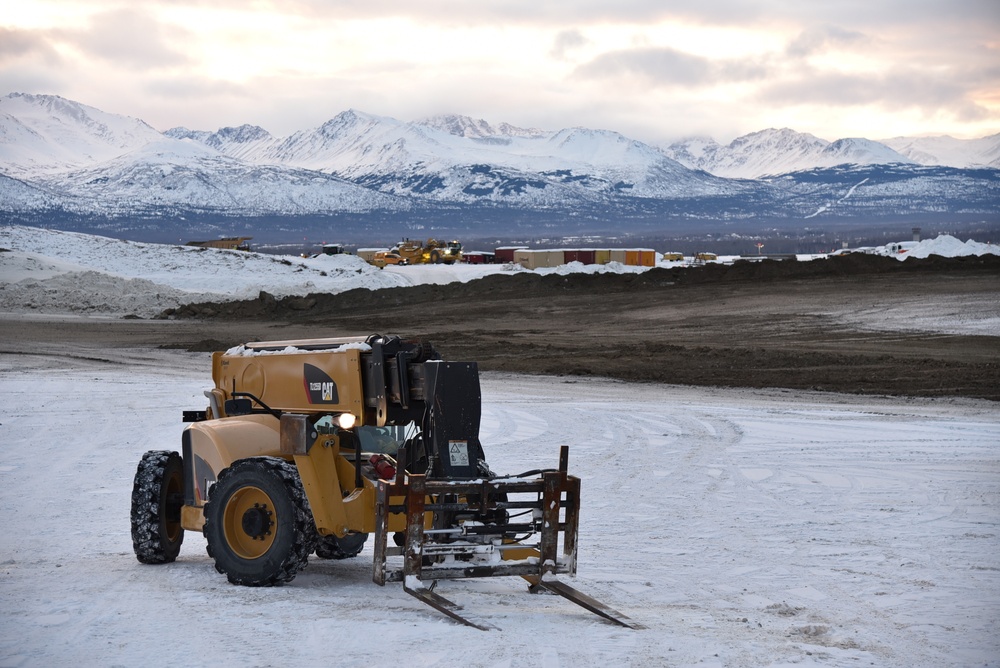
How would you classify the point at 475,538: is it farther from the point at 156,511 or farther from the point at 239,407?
the point at 156,511

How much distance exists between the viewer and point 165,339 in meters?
36.0

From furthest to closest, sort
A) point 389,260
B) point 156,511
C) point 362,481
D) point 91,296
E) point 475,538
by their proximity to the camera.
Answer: point 389,260 < point 91,296 < point 156,511 < point 362,481 < point 475,538

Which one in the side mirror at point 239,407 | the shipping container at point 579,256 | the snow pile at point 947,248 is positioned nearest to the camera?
the side mirror at point 239,407

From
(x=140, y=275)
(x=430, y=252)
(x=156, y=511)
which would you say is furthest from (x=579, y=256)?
(x=156, y=511)

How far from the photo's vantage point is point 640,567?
9477 mm

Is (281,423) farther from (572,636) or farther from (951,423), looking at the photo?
(951,423)

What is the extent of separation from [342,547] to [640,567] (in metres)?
2.37

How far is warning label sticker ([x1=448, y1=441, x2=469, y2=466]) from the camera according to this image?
8.20 metres

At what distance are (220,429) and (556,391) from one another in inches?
565

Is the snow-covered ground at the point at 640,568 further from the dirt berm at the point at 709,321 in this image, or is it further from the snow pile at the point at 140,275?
the snow pile at the point at 140,275

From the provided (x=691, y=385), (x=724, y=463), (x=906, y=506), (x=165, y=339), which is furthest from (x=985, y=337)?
(x=165, y=339)

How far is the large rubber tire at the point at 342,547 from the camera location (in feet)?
32.3

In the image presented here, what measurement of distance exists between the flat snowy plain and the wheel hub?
0.39 metres

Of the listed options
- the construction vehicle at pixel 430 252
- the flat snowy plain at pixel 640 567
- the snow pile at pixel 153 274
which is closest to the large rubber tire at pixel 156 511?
the flat snowy plain at pixel 640 567
